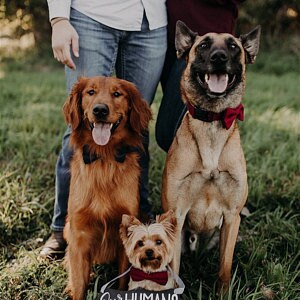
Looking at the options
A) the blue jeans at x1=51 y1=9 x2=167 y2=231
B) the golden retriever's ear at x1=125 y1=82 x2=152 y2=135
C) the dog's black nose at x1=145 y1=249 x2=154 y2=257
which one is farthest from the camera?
the blue jeans at x1=51 y1=9 x2=167 y2=231

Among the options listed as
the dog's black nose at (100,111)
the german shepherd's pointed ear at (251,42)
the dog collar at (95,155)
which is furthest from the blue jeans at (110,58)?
the german shepherd's pointed ear at (251,42)

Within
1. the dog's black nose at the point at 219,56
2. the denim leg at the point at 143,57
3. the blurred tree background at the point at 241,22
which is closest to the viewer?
the dog's black nose at the point at 219,56

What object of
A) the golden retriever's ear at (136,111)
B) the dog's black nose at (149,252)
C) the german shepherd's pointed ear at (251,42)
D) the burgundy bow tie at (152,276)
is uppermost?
the german shepherd's pointed ear at (251,42)

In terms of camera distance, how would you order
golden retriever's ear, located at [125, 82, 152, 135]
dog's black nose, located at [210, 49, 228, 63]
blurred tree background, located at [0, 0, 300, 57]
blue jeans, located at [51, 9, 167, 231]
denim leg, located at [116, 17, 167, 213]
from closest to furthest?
dog's black nose, located at [210, 49, 228, 63]
golden retriever's ear, located at [125, 82, 152, 135]
blue jeans, located at [51, 9, 167, 231]
denim leg, located at [116, 17, 167, 213]
blurred tree background, located at [0, 0, 300, 57]

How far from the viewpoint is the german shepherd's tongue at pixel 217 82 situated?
8.67 feet

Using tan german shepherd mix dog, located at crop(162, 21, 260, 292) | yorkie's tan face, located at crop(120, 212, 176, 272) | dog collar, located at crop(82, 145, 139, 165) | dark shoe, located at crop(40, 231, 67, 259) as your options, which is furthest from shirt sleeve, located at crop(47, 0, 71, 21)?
dark shoe, located at crop(40, 231, 67, 259)

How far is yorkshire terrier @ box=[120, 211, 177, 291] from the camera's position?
2.45 metres

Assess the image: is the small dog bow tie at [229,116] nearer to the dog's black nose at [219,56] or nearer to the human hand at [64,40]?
the dog's black nose at [219,56]

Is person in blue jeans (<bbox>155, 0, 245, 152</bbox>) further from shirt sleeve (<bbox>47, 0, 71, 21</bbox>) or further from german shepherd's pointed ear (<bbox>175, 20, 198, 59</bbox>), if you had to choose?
shirt sleeve (<bbox>47, 0, 71, 21</bbox>)

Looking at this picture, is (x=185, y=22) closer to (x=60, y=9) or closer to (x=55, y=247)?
(x=60, y=9)

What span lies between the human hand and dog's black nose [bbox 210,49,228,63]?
770 millimetres

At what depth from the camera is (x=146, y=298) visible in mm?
2361

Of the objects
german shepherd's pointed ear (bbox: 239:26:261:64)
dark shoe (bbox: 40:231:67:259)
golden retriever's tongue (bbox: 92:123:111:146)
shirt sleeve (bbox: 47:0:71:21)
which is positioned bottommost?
dark shoe (bbox: 40:231:67:259)

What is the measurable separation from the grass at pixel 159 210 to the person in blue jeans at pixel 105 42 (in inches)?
11.8
